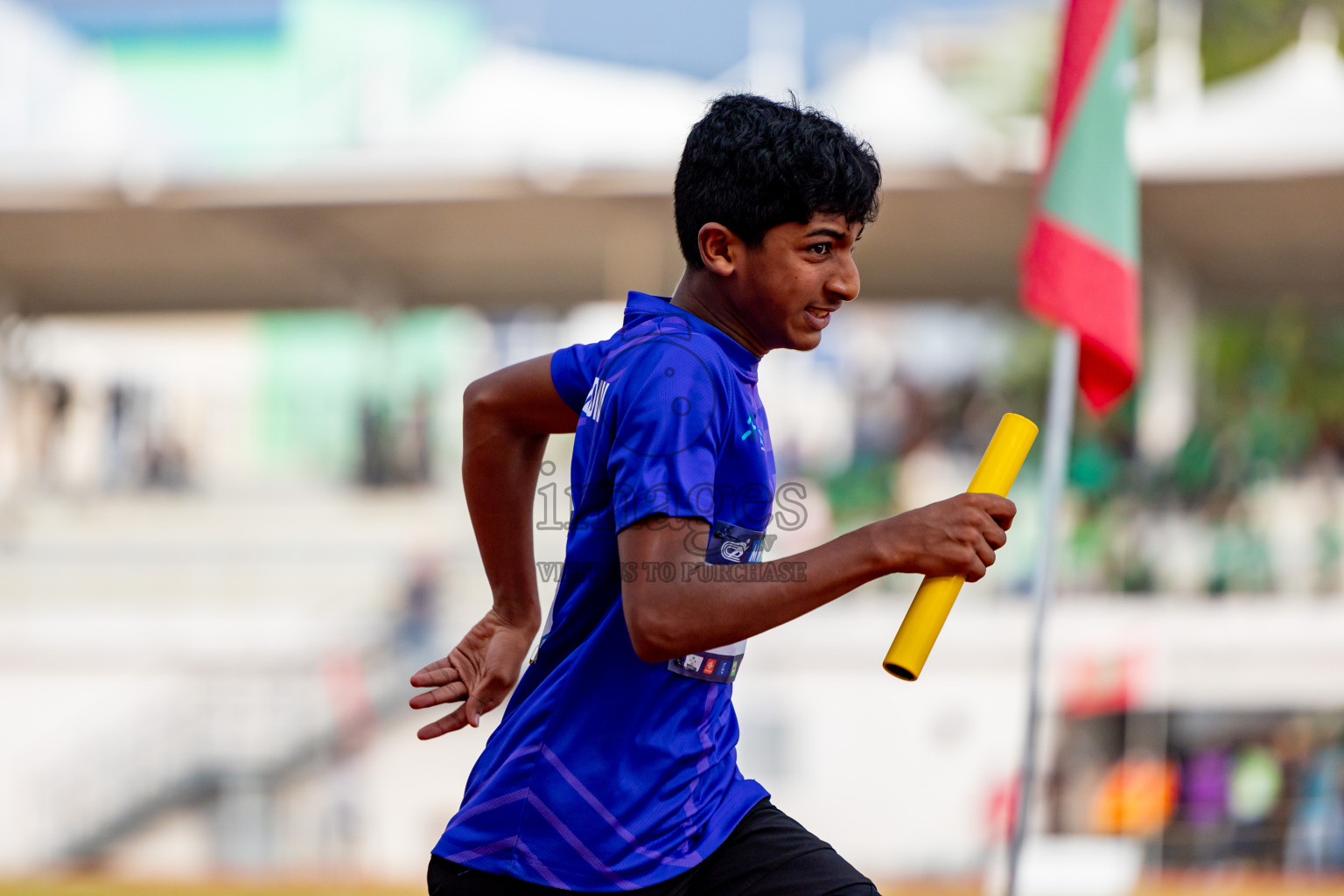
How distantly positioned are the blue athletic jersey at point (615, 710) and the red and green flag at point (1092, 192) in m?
3.60

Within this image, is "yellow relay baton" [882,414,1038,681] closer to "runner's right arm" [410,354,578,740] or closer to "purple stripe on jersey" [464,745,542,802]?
"purple stripe on jersey" [464,745,542,802]

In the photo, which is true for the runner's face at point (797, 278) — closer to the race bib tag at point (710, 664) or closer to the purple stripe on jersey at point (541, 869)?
the race bib tag at point (710, 664)

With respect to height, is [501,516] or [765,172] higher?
[765,172]

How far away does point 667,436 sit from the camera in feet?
5.76

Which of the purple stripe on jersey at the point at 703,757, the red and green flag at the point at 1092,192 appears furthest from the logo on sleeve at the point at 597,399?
the red and green flag at the point at 1092,192

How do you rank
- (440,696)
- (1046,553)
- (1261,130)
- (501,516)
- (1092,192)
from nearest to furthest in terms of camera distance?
(440,696)
(501,516)
(1046,553)
(1092,192)
(1261,130)

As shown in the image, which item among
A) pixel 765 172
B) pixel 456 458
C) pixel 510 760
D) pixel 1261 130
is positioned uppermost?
pixel 1261 130

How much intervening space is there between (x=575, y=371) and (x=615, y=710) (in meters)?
0.57

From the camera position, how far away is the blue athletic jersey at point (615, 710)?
191cm

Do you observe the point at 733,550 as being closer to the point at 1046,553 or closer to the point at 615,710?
the point at 615,710

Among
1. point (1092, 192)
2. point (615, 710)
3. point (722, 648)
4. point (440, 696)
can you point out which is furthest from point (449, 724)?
point (1092, 192)

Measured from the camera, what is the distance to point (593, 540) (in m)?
1.99

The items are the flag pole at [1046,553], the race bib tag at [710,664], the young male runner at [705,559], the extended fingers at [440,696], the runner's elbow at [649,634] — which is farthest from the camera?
the flag pole at [1046,553]

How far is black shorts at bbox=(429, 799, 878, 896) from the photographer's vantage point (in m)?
1.99
